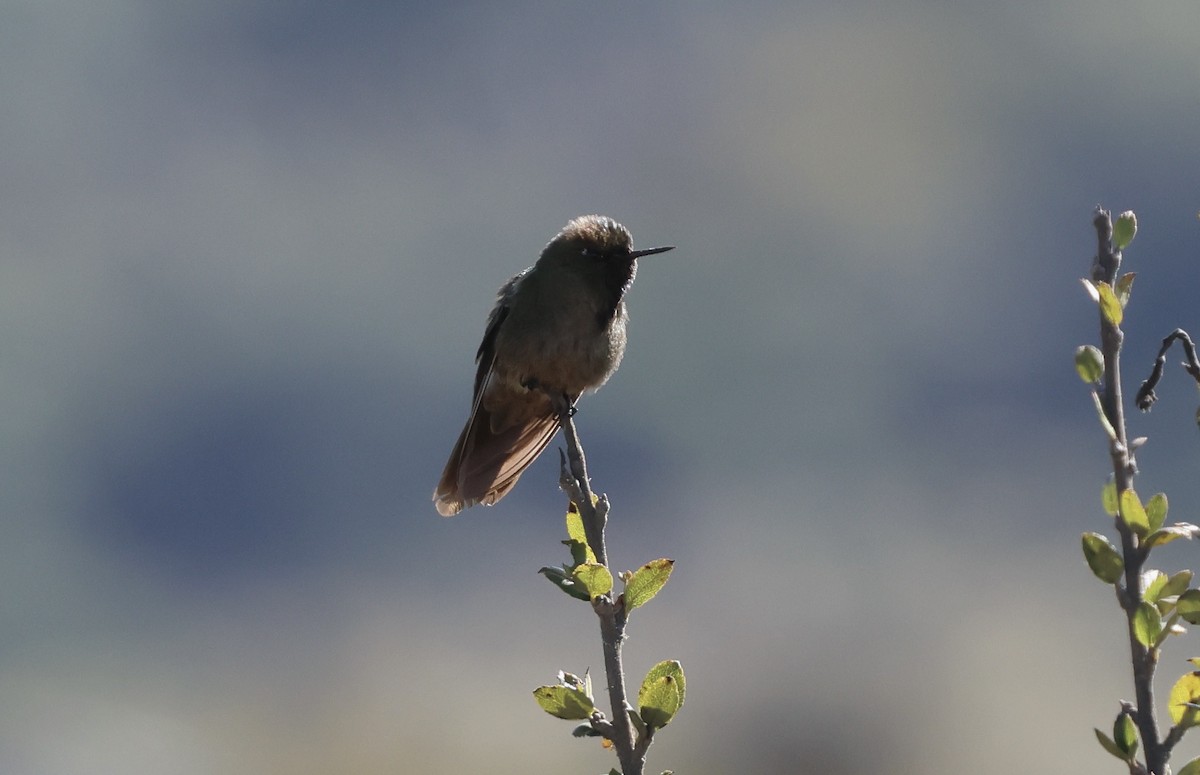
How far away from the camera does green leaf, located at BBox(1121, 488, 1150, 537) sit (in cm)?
137

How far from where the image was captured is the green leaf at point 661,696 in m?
1.65

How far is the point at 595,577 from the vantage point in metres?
1.73

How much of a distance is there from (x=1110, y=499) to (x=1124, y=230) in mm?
389

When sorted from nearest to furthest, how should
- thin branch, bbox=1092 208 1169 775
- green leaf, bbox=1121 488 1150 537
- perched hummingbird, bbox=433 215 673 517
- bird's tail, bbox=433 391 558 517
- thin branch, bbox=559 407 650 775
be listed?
thin branch, bbox=1092 208 1169 775 → green leaf, bbox=1121 488 1150 537 → thin branch, bbox=559 407 650 775 → bird's tail, bbox=433 391 558 517 → perched hummingbird, bbox=433 215 673 517

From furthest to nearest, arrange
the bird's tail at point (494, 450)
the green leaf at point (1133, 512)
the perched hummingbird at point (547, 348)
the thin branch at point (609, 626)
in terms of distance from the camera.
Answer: the perched hummingbird at point (547, 348)
the bird's tail at point (494, 450)
the thin branch at point (609, 626)
the green leaf at point (1133, 512)

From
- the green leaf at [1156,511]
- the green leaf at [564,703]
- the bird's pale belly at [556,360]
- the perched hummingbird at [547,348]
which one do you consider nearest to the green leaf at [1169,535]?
the green leaf at [1156,511]

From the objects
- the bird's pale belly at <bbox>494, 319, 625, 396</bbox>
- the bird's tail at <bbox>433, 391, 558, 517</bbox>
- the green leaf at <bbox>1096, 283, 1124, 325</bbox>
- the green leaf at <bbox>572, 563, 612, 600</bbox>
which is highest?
the bird's pale belly at <bbox>494, 319, 625, 396</bbox>

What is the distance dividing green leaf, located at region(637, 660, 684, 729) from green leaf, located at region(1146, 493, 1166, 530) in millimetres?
643

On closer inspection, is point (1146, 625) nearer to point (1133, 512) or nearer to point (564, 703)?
point (1133, 512)

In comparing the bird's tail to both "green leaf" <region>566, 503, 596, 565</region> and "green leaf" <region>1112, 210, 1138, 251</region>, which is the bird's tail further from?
"green leaf" <region>1112, 210, 1138, 251</region>

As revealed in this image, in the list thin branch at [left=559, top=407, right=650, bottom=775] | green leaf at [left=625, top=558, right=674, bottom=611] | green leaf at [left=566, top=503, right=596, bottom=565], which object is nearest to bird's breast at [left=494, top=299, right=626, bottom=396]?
thin branch at [left=559, top=407, right=650, bottom=775]

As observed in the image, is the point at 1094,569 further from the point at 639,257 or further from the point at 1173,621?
the point at 639,257

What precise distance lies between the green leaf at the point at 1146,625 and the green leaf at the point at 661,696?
601mm

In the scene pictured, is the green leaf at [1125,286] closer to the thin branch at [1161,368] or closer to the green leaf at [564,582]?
the thin branch at [1161,368]
